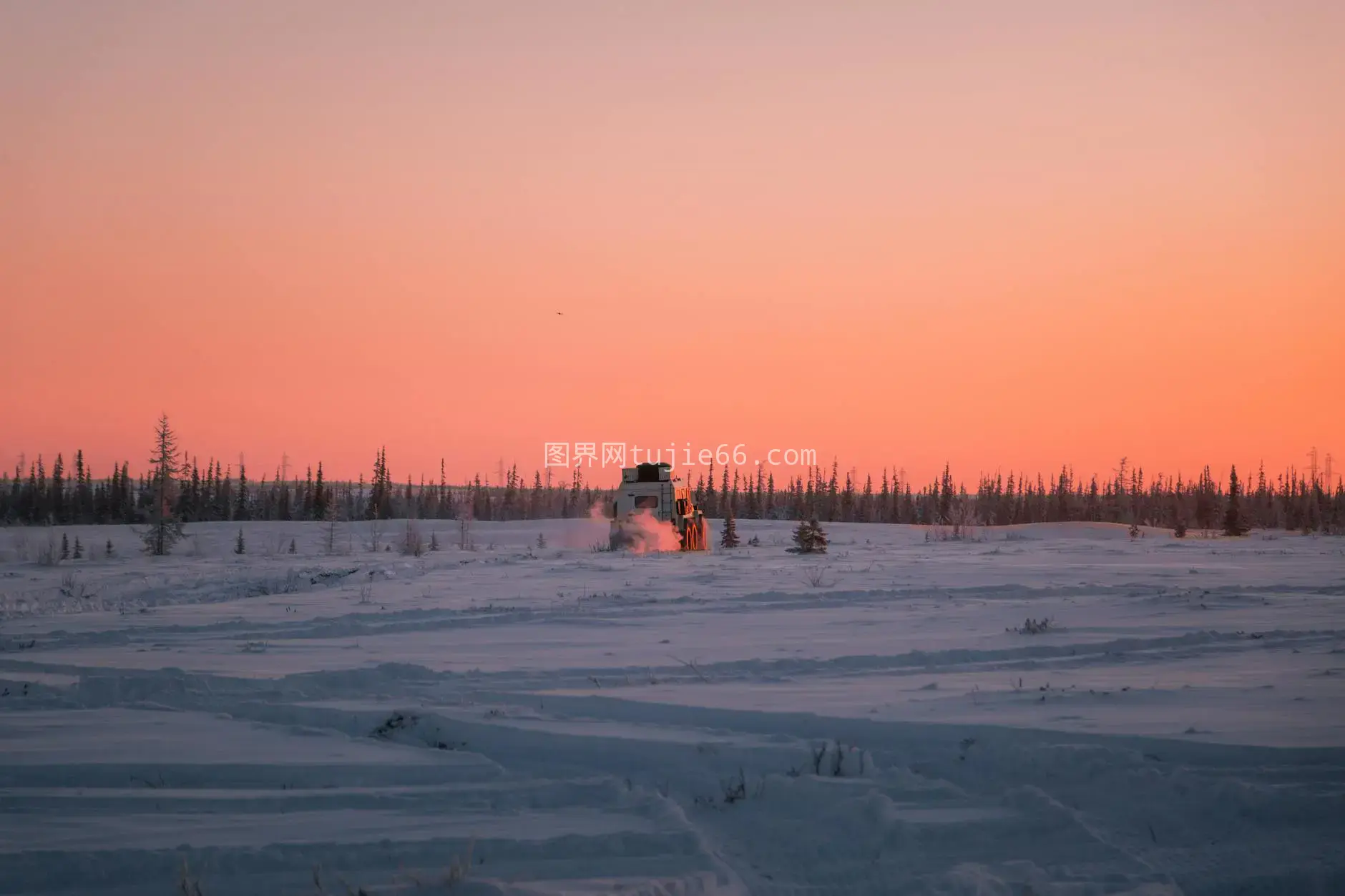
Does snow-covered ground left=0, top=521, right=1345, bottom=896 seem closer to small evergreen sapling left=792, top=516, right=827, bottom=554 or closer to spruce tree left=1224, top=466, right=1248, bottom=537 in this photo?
small evergreen sapling left=792, top=516, right=827, bottom=554

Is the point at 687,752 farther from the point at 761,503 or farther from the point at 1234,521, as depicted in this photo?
the point at 761,503

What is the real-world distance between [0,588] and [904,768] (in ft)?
63.3

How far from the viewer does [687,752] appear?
4832 millimetres

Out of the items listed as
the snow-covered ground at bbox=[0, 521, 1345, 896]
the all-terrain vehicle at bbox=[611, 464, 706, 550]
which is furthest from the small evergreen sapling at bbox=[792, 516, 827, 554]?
the snow-covered ground at bbox=[0, 521, 1345, 896]

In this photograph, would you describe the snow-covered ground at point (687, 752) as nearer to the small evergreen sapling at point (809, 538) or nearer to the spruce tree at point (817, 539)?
the small evergreen sapling at point (809, 538)

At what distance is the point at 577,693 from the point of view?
6.16 meters

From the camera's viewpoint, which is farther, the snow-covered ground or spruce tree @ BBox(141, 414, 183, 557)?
spruce tree @ BBox(141, 414, 183, 557)

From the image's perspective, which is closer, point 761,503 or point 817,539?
point 817,539

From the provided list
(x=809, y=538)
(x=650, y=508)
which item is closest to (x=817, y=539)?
(x=809, y=538)

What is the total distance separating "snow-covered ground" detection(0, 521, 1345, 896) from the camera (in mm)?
3494

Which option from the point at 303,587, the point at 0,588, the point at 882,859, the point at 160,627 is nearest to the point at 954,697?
the point at 882,859

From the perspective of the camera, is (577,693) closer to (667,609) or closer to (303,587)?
(667,609)

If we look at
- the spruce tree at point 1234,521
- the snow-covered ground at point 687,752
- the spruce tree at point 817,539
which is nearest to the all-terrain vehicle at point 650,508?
the spruce tree at point 817,539

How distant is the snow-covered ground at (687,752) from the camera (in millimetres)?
3494
